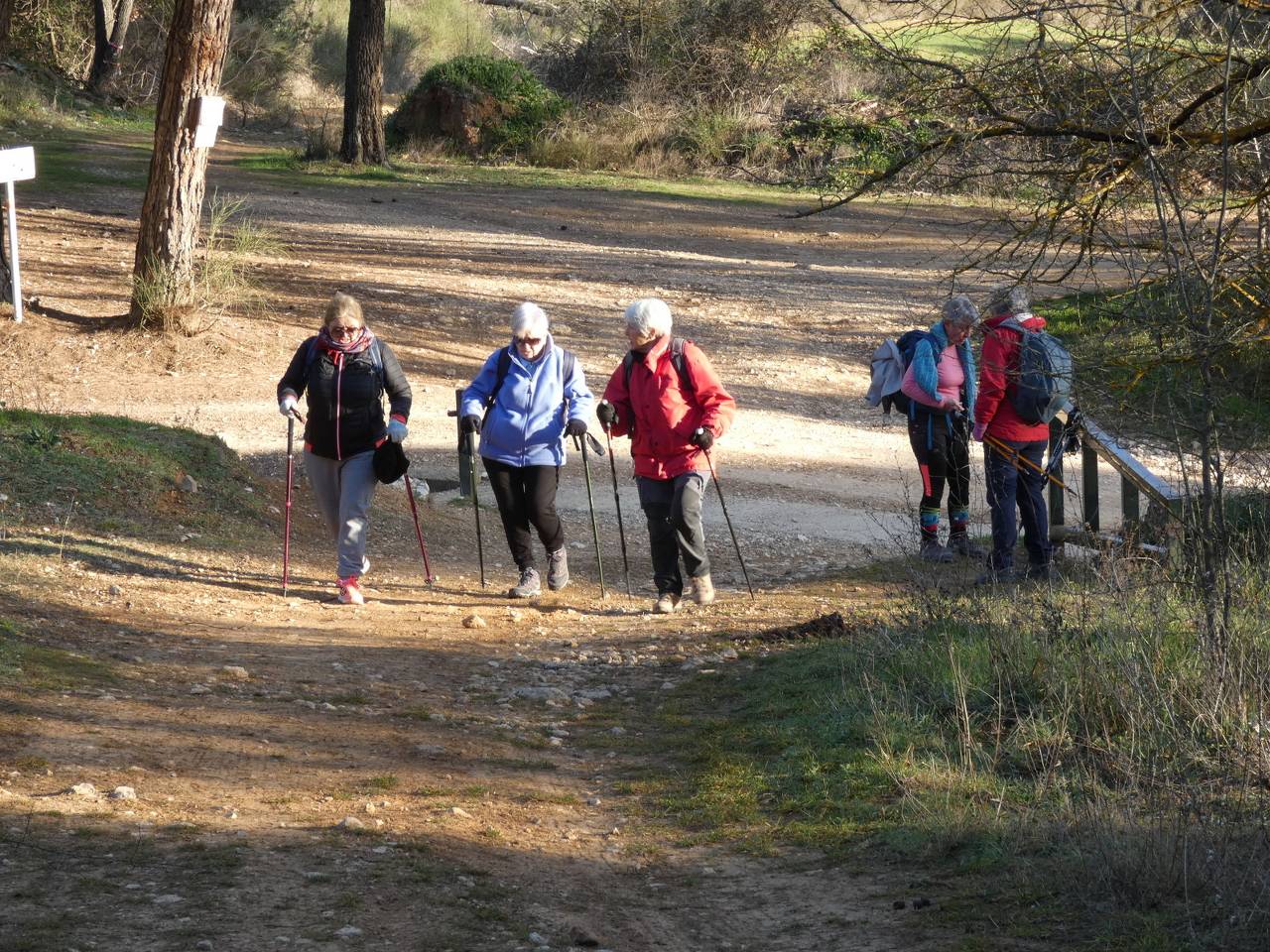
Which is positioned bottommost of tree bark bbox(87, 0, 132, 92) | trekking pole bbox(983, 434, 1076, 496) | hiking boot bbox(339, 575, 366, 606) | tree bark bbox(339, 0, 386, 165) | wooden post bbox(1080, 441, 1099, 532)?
hiking boot bbox(339, 575, 366, 606)

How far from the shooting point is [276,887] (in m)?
4.45

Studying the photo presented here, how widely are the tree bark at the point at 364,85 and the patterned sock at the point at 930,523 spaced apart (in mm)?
18409

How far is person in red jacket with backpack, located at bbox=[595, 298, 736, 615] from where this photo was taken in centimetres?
847

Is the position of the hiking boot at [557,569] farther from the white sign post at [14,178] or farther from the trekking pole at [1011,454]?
the white sign post at [14,178]

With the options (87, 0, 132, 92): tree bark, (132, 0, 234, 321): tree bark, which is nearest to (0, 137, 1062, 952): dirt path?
(132, 0, 234, 321): tree bark

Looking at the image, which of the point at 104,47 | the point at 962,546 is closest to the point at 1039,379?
the point at 962,546

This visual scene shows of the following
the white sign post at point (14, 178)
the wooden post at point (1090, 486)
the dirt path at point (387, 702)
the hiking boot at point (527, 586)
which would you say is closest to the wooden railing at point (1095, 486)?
the wooden post at point (1090, 486)

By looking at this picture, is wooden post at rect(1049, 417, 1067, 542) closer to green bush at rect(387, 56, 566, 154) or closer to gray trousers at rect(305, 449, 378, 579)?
gray trousers at rect(305, 449, 378, 579)

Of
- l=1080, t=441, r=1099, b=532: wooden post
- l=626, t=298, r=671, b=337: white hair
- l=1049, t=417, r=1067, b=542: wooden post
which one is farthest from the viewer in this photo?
l=1080, t=441, r=1099, b=532: wooden post

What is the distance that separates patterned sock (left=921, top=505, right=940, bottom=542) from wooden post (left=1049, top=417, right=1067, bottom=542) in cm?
84

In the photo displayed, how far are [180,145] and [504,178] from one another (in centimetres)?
1512

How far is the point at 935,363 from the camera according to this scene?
9.88 metres

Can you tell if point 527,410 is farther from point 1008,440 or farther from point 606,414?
point 1008,440

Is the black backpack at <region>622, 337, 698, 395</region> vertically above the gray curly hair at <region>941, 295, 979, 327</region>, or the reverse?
the gray curly hair at <region>941, 295, 979, 327</region>
